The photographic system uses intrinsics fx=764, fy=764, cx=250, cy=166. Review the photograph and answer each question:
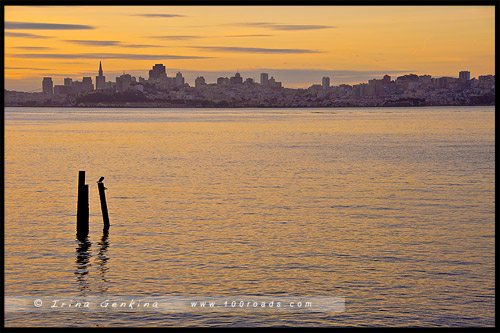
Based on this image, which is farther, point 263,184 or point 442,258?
point 263,184

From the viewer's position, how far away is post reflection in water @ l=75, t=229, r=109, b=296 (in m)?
20.5

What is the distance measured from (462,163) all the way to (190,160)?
78.0 ft

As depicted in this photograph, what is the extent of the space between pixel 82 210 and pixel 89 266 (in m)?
5.18

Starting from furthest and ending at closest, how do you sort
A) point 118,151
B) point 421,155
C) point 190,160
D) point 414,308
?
point 118,151, point 421,155, point 190,160, point 414,308

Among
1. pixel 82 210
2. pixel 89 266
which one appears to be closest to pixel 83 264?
pixel 89 266

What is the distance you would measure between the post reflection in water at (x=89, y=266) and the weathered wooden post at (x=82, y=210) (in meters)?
0.63

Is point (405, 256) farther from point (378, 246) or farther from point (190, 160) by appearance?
point (190, 160)

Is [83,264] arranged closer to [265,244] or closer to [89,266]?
[89,266]

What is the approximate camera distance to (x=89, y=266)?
2334 cm

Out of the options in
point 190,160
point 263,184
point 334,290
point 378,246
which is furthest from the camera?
point 190,160

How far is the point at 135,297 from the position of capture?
19.6 meters

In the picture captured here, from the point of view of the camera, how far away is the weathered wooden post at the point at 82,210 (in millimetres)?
27891

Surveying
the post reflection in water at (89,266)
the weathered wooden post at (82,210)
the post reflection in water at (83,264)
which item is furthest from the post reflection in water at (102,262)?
the weathered wooden post at (82,210)
